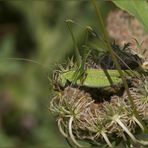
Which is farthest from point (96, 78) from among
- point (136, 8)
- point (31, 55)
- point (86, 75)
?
point (31, 55)

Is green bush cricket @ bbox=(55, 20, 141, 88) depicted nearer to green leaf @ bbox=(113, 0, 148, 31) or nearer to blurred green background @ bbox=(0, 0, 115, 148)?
green leaf @ bbox=(113, 0, 148, 31)

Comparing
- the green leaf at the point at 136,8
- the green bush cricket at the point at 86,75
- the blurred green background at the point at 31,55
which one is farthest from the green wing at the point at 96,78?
the blurred green background at the point at 31,55

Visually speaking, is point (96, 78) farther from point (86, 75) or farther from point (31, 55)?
point (31, 55)

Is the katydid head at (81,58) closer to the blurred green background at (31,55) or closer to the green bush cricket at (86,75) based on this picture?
the green bush cricket at (86,75)

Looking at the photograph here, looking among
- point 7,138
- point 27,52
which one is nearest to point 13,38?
point 27,52

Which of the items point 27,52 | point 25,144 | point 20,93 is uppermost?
point 27,52

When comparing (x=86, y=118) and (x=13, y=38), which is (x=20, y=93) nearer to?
(x=13, y=38)
